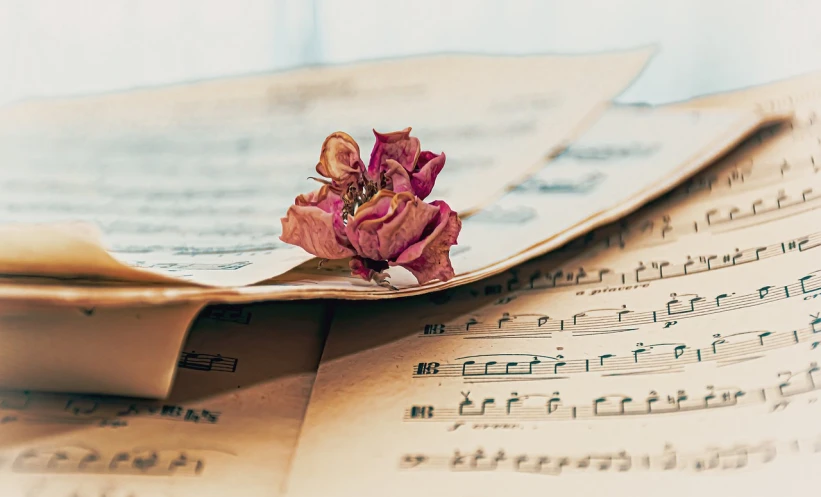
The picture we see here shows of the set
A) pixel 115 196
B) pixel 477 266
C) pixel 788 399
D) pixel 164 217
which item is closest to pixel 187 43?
pixel 115 196

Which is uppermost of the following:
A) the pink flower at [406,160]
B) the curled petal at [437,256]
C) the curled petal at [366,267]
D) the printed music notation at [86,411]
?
the pink flower at [406,160]

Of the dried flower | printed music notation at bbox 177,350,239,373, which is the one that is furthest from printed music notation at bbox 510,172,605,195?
printed music notation at bbox 177,350,239,373

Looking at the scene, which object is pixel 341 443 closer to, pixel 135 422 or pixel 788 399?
pixel 135 422

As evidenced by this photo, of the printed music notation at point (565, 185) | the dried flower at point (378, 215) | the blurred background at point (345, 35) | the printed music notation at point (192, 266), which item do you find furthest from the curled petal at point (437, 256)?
the blurred background at point (345, 35)

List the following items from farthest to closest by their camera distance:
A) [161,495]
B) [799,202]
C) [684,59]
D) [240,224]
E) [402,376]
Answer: [684,59] → [240,224] → [799,202] → [402,376] → [161,495]

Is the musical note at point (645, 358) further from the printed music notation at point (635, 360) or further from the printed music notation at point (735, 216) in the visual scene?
the printed music notation at point (735, 216)

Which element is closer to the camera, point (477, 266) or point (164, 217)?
point (477, 266)

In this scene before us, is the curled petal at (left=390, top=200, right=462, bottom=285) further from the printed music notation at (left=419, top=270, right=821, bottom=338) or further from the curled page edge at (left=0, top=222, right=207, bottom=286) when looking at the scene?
the curled page edge at (left=0, top=222, right=207, bottom=286)
